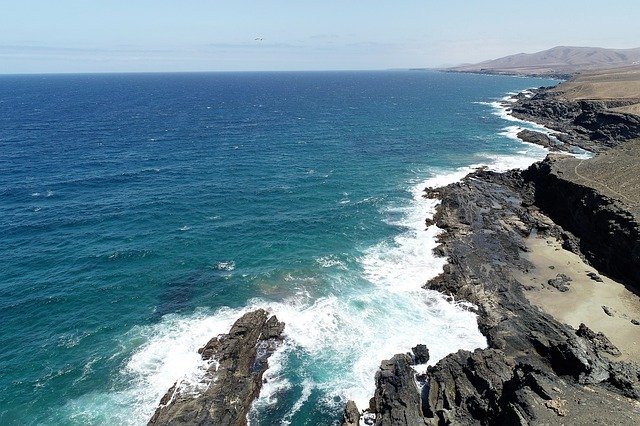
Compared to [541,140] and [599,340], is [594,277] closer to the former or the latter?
[599,340]

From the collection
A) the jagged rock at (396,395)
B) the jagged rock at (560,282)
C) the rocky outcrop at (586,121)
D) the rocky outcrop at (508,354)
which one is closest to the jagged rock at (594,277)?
the jagged rock at (560,282)

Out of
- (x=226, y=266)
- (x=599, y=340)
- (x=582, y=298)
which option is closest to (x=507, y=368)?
(x=599, y=340)

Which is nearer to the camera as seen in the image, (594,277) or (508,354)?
(508,354)

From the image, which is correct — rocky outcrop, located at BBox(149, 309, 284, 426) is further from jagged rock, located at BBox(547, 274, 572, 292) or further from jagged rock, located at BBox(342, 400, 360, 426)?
jagged rock, located at BBox(547, 274, 572, 292)

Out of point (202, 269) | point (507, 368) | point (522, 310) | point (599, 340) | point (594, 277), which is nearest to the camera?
point (507, 368)

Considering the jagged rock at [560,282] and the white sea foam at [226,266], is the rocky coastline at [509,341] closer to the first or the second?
the jagged rock at [560,282]

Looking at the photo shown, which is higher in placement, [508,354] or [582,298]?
[508,354]

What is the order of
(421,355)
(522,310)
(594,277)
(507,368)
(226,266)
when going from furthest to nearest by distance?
1. (226,266)
2. (594,277)
3. (522,310)
4. (421,355)
5. (507,368)

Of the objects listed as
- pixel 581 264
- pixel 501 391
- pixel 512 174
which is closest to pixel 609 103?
pixel 512 174
